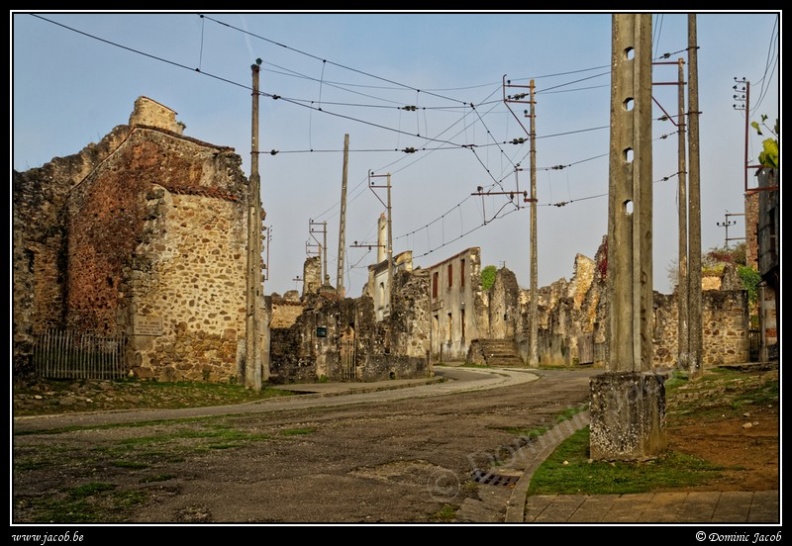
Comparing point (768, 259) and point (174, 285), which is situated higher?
point (768, 259)

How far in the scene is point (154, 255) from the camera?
22.8m

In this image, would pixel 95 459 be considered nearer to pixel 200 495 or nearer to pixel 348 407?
pixel 200 495

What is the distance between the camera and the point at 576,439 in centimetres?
1164

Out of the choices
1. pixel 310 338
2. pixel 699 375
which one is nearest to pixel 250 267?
pixel 310 338

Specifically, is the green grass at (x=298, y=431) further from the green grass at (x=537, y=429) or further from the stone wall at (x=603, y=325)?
the stone wall at (x=603, y=325)

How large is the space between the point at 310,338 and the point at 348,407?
1026cm

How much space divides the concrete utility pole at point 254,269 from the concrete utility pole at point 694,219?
34.0 feet

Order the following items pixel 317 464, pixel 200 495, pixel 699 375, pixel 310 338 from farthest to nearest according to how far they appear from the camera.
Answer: pixel 310 338, pixel 699 375, pixel 317 464, pixel 200 495

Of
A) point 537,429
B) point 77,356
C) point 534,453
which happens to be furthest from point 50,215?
point 534,453

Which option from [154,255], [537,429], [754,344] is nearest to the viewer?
[537,429]

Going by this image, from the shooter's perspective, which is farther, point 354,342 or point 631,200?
point 354,342

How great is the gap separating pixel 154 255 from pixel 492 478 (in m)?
15.8

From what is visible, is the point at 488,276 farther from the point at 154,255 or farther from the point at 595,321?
the point at 154,255

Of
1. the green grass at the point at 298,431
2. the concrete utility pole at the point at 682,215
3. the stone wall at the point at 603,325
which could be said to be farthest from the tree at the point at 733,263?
the green grass at the point at 298,431
